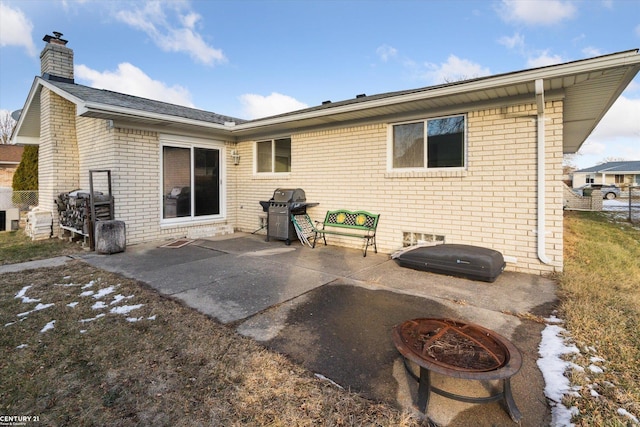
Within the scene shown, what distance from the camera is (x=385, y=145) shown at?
20.7 feet

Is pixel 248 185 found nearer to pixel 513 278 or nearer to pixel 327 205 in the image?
pixel 327 205

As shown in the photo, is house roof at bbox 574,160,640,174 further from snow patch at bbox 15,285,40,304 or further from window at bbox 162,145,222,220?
snow patch at bbox 15,285,40,304

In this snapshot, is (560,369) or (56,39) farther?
(56,39)

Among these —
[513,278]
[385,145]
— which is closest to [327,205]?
[385,145]

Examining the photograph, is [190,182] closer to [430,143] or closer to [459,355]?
[430,143]

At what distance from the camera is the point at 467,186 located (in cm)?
537

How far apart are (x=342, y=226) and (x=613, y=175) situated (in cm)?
5240

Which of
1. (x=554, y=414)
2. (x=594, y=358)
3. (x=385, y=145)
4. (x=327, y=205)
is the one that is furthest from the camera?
(x=327, y=205)

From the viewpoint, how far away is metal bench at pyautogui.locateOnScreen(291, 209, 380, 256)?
6.44 metres

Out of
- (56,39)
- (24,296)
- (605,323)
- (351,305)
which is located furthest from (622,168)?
(24,296)

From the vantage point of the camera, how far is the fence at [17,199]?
10633mm

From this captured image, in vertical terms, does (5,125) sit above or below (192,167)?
above

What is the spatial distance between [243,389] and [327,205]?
5.48 meters

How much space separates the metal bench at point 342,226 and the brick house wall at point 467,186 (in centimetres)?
17
